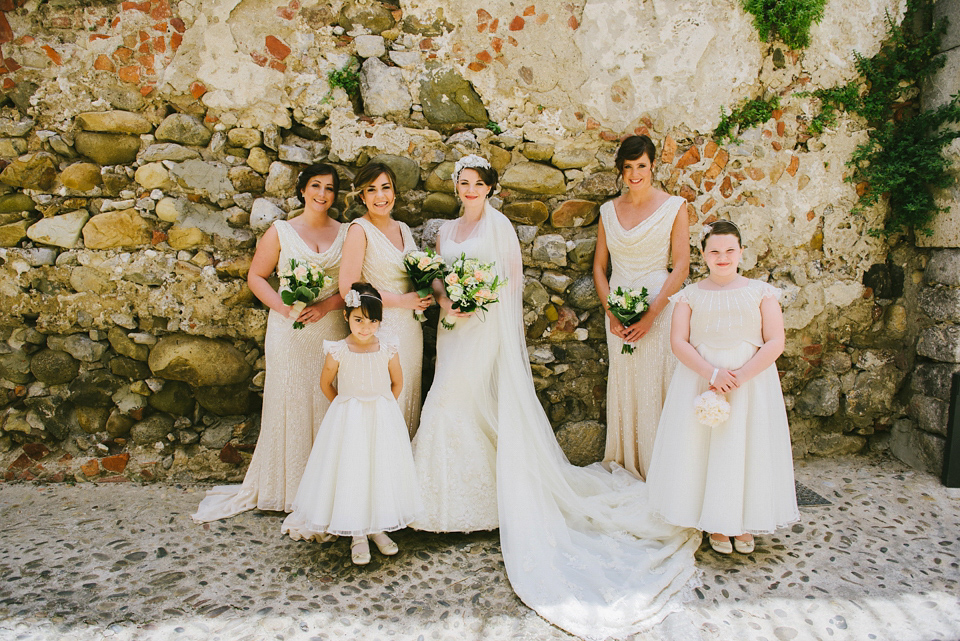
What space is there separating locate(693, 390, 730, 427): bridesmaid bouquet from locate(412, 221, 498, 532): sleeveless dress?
1.32 metres

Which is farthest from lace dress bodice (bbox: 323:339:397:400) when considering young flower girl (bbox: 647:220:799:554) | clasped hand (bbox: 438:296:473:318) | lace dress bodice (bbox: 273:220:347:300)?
young flower girl (bbox: 647:220:799:554)

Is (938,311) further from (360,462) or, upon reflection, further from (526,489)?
(360,462)

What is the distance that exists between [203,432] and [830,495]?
181 inches

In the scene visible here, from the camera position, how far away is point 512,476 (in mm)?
3680

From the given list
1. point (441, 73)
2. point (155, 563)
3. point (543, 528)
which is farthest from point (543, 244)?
point (155, 563)

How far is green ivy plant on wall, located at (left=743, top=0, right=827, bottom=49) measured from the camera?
4.27 metres

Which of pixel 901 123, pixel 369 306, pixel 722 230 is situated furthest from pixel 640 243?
pixel 901 123

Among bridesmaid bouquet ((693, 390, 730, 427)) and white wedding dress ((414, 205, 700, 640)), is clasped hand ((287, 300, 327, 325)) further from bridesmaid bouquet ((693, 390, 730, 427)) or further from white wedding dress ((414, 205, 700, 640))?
bridesmaid bouquet ((693, 390, 730, 427))

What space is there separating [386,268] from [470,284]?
0.63 m

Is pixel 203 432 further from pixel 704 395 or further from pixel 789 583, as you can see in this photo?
pixel 789 583

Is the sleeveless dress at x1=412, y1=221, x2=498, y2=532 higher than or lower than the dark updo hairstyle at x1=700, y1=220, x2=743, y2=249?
lower

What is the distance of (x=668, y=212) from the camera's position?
407 centimetres

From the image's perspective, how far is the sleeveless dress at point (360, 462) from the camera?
3.31m

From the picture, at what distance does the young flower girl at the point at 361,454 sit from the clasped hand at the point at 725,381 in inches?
70.9
